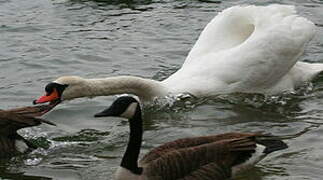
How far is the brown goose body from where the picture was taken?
795 centimetres

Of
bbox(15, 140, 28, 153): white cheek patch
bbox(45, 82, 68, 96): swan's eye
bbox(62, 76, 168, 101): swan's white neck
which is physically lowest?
bbox(15, 140, 28, 153): white cheek patch

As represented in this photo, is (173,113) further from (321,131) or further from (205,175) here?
(205,175)

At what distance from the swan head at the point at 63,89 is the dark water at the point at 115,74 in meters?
0.37

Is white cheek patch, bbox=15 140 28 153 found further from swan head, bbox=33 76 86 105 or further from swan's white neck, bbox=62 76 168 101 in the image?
swan's white neck, bbox=62 76 168 101

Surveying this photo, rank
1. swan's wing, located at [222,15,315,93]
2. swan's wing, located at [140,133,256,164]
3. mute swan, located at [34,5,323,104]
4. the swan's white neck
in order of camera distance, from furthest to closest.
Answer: swan's wing, located at [222,15,315,93] < mute swan, located at [34,5,323,104] < the swan's white neck < swan's wing, located at [140,133,256,164]

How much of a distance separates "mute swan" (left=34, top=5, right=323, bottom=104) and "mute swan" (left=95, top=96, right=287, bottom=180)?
2.16 meters

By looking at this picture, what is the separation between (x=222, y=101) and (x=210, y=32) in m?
1.05

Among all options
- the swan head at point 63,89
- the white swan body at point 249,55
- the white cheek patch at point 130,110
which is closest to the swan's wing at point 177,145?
the white cheek patch at point 130,110

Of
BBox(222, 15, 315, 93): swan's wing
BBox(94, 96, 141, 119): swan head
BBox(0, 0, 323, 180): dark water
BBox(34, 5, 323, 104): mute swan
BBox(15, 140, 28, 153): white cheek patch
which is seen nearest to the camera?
BBox(94, 96, 141, 119): swan head

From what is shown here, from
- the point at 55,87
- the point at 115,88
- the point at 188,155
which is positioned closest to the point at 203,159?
the point at 188,155

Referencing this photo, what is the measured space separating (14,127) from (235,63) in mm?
2781

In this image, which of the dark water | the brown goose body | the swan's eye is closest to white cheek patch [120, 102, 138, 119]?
the dark water

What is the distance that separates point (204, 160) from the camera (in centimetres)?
702

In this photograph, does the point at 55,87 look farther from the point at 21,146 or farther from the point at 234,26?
the point at 234,26
